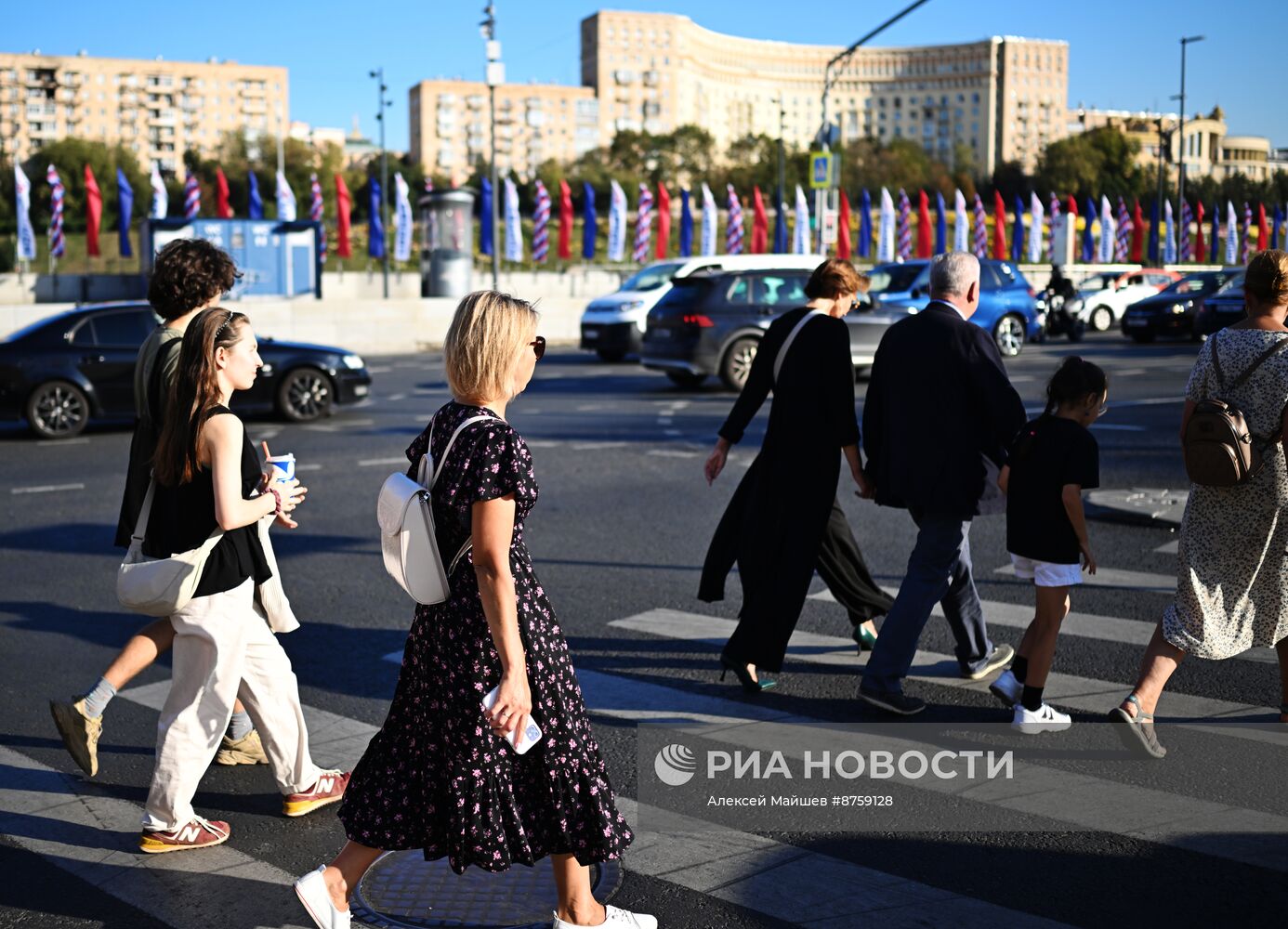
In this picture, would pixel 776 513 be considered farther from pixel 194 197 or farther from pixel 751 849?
pixel 194 197

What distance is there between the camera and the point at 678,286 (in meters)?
19.1

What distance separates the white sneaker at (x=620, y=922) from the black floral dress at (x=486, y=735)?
16 cm

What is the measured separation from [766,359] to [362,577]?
10.6 ft

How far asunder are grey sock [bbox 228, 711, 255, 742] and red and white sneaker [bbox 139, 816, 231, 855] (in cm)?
78

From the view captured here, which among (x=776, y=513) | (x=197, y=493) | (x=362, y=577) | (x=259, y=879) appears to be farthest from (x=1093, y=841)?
(x=362, y=577)

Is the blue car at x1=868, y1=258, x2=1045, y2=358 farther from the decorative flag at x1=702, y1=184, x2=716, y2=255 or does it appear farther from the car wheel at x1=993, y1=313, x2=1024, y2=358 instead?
the decorative flag at x1=702, y1=184, x2=716, y2=255

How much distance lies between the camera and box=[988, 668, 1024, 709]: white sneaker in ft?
17.2

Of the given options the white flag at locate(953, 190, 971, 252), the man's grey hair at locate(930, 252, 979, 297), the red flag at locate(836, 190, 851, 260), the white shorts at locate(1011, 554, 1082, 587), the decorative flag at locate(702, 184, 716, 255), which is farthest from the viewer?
the red flag at locate(836, 190, 851, 260)

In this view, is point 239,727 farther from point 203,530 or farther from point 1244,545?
point 1244,545

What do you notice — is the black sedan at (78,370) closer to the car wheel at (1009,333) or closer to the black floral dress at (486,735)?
the black floral dress at (486,735)

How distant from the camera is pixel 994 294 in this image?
23641mm

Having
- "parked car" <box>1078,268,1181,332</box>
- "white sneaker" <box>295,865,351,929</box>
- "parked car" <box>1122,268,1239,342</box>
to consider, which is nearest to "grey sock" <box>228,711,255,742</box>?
"white sneaker" <box>295,865,351,929</box>

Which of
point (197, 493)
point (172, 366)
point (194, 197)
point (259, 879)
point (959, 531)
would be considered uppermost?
point (194, 197)

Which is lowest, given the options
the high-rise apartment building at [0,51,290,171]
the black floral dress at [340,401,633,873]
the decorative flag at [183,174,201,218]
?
the black floral dress at [340,401,633,873]
